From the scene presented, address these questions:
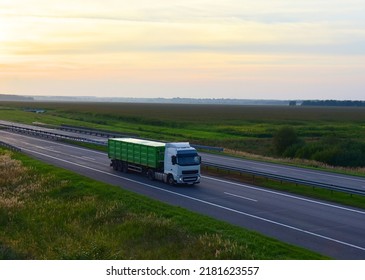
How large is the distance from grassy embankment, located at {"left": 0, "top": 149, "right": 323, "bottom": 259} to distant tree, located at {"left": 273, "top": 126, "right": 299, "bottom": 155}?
38363 mm

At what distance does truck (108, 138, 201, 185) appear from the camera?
3616 cm

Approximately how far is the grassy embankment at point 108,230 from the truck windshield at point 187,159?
15.9 ft

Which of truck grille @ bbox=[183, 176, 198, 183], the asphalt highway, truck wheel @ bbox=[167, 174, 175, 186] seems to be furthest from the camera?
truck wheel @ bbox=[167, 174, 175, 186]

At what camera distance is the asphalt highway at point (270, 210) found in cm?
2269

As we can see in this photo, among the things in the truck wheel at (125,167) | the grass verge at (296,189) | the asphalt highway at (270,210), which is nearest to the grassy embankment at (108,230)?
the asphalt highway at (270,210)

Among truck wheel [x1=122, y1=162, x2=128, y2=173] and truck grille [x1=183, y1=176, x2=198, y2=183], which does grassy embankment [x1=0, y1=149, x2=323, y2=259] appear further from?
truck wheel [x1=122, y1=162, x2=128, y2=173]

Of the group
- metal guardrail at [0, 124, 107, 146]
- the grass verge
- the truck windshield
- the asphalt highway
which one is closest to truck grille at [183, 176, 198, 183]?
the asphalt highway

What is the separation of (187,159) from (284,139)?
35439 millimetres

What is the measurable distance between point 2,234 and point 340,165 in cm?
4204

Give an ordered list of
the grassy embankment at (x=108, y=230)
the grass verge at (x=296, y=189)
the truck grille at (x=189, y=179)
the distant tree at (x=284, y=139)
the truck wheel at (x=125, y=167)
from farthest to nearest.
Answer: the distant tree at (x=284, y=139) → the truck wheel at (x=125, y=167) → the truck grille at (x=189, y=179) → the grass verge at (x=296, y=189) → the grassy embankment at (x=108, y=230)

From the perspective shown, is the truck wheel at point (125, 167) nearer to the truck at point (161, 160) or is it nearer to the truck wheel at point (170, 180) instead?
the truck at point (161, 160)

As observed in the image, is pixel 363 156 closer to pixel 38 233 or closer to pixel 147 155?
pixel 147 155

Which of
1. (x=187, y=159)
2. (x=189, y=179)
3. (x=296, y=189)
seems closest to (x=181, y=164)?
(x=187, y=159)

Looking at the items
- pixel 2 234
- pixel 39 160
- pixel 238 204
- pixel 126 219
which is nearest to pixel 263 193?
pixel 238 204
